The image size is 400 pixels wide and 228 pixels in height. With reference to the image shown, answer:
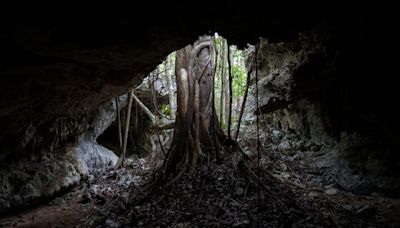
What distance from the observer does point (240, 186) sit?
402 cm

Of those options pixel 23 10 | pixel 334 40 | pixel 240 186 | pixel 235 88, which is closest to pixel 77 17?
pixel 23 10

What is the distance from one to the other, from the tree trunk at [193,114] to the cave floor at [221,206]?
39 cm

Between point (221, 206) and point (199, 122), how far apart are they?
2.04m

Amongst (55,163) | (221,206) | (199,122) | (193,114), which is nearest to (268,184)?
(221,206)

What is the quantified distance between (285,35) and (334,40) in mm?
1670

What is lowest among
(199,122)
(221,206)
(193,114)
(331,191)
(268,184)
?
(331,191)

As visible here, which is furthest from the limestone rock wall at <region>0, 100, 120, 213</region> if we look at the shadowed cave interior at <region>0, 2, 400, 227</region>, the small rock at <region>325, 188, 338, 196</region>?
the small rock at <region>325, 188, 338, 196</region>

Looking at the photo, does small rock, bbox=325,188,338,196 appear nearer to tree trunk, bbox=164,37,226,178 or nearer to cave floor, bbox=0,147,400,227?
cave floor, bbox=0,147,400,227

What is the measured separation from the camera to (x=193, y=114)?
5.29 meters

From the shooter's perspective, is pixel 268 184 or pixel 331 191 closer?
pixel 268 184

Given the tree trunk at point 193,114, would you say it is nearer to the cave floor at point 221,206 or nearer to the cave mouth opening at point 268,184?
the cave mouth opening at point 268,184

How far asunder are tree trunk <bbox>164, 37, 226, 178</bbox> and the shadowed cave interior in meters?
0.03

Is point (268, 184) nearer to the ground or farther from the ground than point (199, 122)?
nearer to the ground

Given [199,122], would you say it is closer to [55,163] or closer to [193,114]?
[193,114]
